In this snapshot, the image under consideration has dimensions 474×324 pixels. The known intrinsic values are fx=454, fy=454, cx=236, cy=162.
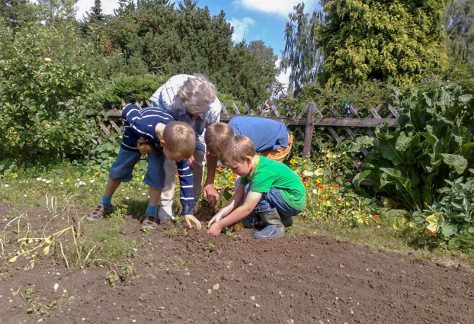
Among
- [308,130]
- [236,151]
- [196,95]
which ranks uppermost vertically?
[196,95]

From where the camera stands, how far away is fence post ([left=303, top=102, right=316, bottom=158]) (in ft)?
19.2

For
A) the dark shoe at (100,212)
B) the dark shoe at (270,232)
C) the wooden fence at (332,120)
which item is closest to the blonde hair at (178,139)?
the dark shoe at (270,232)

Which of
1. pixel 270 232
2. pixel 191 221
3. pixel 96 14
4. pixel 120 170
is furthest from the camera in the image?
pixel 96 14

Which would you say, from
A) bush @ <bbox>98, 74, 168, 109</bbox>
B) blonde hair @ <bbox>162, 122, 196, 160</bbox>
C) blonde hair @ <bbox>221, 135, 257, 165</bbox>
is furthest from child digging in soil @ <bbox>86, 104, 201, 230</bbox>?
bush @ <bbox>98, 74, 168, 109</bbox>

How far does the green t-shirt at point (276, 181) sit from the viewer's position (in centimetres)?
323

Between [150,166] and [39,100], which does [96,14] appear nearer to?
[39,100]

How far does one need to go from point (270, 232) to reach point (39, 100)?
376 cm

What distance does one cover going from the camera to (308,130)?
232 inches

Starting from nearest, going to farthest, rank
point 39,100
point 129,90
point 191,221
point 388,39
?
point 191,221, point 39,100, point 129,90, point 388,39

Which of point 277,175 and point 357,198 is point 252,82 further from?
point 277,175

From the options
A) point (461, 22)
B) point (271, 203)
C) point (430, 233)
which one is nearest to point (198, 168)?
point (271, 203)

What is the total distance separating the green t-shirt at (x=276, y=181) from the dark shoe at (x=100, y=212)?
3.82ft

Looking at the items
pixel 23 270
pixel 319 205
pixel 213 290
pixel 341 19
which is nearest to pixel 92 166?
pixel 319 205

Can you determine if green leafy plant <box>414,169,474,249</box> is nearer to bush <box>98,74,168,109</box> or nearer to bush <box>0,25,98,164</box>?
bush <box>0,25,98,164</box>
